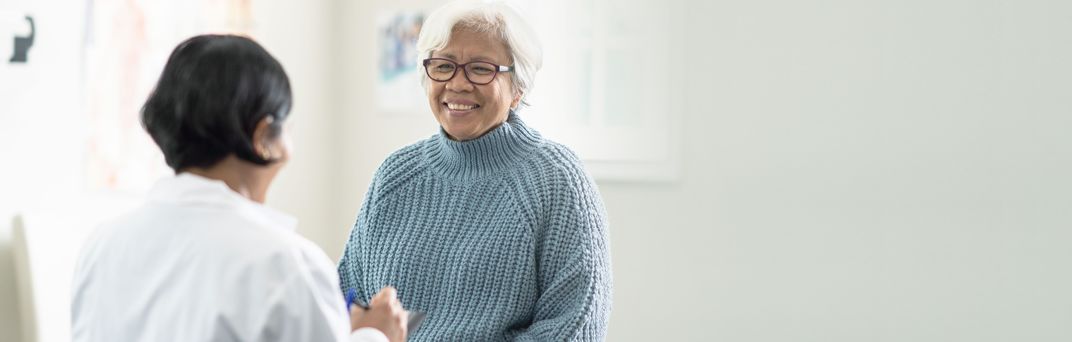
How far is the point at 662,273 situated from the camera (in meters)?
3.54

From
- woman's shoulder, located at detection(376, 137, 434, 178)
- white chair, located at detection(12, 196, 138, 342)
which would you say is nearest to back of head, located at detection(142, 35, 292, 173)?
woman's shoulder, located at detection(376, 137, 434, 178)

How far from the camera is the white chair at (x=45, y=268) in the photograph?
2443 mm

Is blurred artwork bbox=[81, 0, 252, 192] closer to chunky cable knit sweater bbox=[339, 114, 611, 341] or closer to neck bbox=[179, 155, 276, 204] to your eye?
chunky cable knit sweater bbox=[339, 114, 611, 341]

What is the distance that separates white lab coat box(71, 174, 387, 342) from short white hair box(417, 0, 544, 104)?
2.47 feet

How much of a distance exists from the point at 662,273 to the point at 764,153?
540mm

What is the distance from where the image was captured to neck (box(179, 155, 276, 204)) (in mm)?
1120

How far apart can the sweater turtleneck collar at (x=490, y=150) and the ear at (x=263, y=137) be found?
697mm

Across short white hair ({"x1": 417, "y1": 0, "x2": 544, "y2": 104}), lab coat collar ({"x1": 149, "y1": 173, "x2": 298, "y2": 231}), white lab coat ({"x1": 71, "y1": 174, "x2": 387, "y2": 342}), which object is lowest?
white lab coat ({"x1": 71, "y1": 174, "x2": 387, "y2": 342})

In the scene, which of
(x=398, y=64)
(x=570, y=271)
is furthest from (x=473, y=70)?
(x=398, y=64)

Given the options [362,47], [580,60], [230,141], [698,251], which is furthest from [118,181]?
[230,141]

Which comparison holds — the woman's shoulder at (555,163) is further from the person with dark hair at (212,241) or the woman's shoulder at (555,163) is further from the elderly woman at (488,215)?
the person with dark hair at (212,241)

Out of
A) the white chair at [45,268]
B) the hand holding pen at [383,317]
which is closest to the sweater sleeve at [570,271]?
the hand holding pen at [383,317]

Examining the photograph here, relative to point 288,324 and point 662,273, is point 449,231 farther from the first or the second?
point 662,273

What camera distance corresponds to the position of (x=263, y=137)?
1115 millimetres
